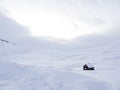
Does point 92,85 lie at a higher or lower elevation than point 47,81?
lower

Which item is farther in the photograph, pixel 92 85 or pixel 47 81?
pixel 47 81

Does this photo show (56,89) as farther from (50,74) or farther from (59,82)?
(50,74)

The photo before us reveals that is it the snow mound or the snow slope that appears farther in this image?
the snow slope

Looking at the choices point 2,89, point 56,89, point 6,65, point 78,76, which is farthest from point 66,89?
point 6,65

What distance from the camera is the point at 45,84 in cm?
1919

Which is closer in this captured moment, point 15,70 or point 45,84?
point 45,84

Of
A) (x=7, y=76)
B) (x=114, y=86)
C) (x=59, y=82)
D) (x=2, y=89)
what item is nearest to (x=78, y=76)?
(x=59, y=82)

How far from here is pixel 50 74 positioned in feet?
67.4

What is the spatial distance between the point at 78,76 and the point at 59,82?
1.55m

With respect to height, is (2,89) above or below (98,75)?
below

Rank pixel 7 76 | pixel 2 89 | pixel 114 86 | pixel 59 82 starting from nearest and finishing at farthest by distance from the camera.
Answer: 1. pixel 114 86
2. pixel 59 82
3. pixel 2 89
4. pixel 7 76

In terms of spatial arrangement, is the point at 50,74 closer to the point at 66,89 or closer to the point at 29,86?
the point at 29,86

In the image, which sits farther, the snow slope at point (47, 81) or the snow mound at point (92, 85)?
the snow slope at point (47, 81)

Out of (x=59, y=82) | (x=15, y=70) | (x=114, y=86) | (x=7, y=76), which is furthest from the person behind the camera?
(x=15, y=70)
